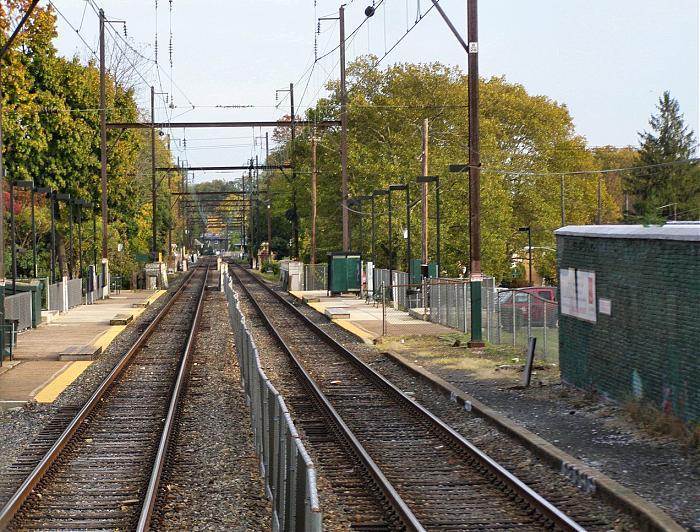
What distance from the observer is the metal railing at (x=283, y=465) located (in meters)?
6.83

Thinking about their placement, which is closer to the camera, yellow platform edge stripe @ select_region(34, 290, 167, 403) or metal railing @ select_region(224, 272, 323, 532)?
metal railing @ select_region(224, 272, 323, 532)

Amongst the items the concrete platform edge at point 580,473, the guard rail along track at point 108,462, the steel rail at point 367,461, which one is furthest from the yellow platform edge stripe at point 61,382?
the concrete platform edge at point 580,473

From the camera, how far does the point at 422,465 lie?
492 inches

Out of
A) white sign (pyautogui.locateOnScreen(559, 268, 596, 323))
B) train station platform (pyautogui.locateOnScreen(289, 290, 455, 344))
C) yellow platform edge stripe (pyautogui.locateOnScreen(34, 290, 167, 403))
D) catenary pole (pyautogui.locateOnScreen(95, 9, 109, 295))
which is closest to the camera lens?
white sign (pyautogui.locateOnScreen(559, 268, 596, 323))

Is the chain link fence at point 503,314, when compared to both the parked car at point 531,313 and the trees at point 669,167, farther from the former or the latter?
the trees at point 669,167

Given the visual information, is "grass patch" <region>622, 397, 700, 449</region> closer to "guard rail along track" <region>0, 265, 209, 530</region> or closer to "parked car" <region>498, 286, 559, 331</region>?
"guard rail along track" <region>0, 265, 209, 530</region>

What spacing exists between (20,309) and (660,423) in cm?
2213

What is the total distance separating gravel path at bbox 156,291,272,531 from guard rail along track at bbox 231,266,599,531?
1293 mm

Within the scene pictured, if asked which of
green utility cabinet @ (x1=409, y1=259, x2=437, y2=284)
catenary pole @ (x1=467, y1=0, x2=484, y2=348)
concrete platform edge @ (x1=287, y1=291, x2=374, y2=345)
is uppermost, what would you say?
catenary pole @ (x1=467, y1=0, x2=484, y2=348)

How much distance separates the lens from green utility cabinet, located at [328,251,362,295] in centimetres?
5050

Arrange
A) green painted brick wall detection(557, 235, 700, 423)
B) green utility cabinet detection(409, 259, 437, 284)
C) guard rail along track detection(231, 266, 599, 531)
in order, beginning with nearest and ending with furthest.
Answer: guard rail along track detection(231, 266, 599, 531) → green painted brick wall detection(557, 235, 700, 423) → green utility cabinet detection(409, 259, 437, 284)

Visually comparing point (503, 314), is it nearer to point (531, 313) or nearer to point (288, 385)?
point (531, 313)

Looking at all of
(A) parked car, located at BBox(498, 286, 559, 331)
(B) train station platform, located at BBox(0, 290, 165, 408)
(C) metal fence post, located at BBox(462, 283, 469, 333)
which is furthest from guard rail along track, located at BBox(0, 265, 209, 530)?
(C) metal fence post, located at BBox(462, 283, 469, 333)

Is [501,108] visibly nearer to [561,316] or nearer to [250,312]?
[250,312]
